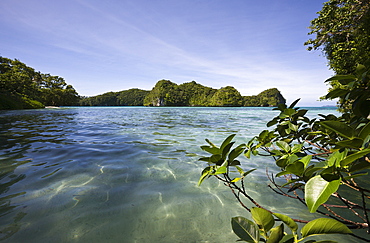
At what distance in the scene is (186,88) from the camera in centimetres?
16375

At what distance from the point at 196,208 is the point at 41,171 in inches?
120

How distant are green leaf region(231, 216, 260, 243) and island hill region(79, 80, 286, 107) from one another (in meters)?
131

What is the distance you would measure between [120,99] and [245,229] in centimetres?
18393

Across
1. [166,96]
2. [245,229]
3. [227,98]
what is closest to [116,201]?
[245,229]

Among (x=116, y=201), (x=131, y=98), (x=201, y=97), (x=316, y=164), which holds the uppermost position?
(x=201, y=97)

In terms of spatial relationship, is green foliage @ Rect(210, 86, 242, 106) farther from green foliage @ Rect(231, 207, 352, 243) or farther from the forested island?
green foliage @ Rect(231, 207, 352, 243)

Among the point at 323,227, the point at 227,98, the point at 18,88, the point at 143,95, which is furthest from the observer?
the point at 143,95

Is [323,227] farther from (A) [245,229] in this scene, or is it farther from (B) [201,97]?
(B) [201,97]

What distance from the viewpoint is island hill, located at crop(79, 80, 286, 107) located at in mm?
134875

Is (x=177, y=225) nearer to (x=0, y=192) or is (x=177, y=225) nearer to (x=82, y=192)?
(x=82, y=192)

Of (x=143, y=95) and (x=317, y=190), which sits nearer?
(x=317, y=190)

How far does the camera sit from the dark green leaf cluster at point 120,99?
152 m

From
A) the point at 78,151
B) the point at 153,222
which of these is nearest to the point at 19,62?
the point at 78,151

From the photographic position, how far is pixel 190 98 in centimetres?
15175
